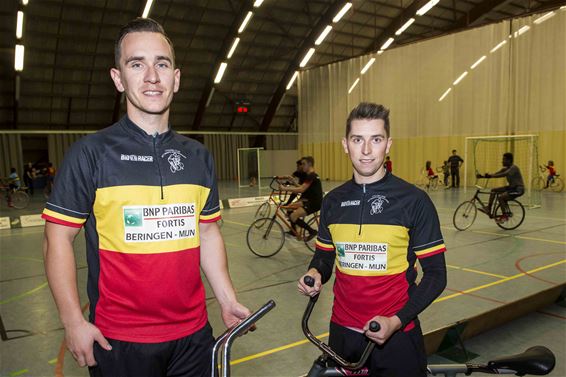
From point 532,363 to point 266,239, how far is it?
615cm

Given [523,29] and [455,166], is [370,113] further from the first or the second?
[523,29]

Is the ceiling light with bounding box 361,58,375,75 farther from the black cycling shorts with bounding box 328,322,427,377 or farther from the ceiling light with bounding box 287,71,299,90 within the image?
the black cycling shorts with bounding box 328,322,427,377

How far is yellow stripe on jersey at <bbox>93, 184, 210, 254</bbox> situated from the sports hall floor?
2.19 meters

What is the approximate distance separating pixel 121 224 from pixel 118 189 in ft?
0.42

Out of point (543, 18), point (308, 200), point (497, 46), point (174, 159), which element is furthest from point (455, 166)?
point (174, 159)

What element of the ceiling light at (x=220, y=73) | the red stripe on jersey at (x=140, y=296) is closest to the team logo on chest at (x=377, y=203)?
the red stripe on jersey at (x=140, y=296)

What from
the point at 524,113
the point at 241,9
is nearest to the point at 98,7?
the point at 241,9

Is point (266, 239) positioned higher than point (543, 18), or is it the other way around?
point (543, 18)

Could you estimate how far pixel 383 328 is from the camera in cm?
168

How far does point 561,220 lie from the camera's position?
10648mm

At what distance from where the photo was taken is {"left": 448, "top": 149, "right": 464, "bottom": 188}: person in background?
63.4ft

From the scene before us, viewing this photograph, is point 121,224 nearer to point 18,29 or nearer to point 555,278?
point 555,278

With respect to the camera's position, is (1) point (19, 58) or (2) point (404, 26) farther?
(2) point (404, 26)

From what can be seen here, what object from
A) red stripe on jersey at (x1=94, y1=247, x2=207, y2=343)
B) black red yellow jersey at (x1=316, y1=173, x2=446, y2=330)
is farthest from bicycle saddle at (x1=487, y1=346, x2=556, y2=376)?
Result: red stripe on jersey at (x1=94, y1=247, x2=207, y2=343)
